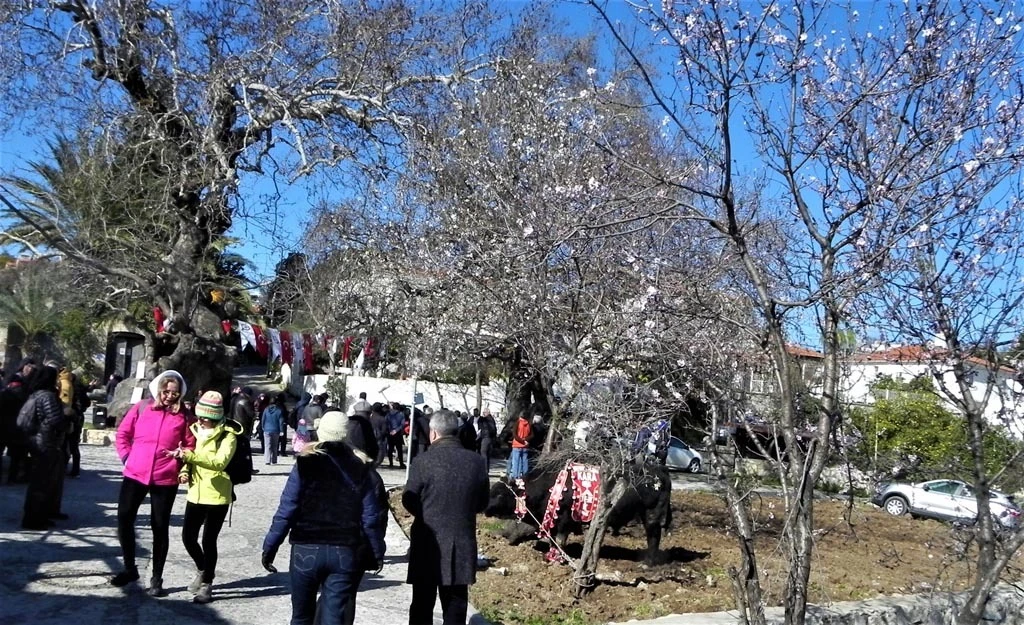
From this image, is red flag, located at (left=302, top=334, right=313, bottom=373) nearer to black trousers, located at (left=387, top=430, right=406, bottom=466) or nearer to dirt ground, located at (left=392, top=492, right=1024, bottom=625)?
black trousers, located at (left=387, top=430, right=406, bottom=466)

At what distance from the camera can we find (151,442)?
22.0ft

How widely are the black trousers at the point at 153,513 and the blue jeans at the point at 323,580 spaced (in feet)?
6.51

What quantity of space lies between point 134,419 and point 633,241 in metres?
5.10

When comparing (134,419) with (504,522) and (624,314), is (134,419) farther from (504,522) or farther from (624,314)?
(504,522)

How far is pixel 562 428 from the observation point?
1141cm

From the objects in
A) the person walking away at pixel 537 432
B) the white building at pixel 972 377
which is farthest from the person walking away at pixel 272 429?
the white building at pixel 972 377

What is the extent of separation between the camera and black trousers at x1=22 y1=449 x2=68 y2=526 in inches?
348

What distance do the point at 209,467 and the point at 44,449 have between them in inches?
125

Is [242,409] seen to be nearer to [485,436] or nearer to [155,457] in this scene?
[485,436]

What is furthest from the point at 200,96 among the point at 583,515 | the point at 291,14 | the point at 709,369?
the point at 709,369

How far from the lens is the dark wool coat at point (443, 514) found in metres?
5.61

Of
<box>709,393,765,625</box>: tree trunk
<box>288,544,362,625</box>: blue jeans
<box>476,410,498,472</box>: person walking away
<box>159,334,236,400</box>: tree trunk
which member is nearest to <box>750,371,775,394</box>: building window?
<box>709,393,765,625</box>: tree trunk

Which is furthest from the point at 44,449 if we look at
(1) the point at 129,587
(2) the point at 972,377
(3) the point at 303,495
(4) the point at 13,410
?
(2) the point at 972,377

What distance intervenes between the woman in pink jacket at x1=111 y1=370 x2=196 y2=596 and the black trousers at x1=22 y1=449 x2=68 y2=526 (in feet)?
8.22
